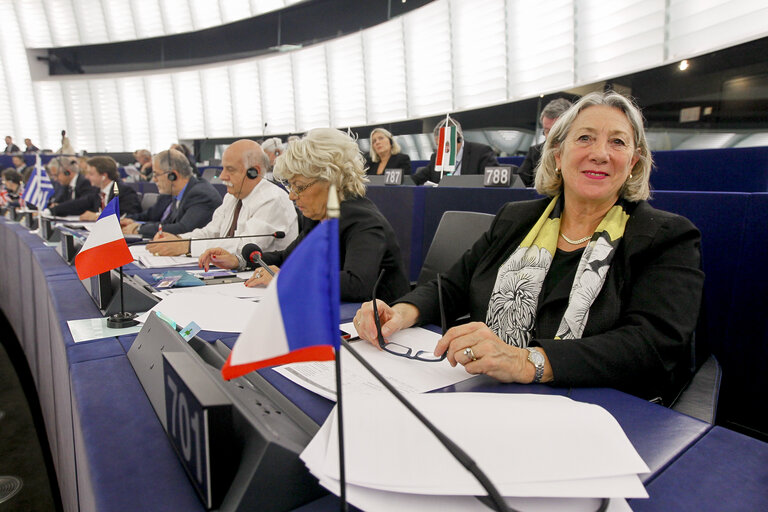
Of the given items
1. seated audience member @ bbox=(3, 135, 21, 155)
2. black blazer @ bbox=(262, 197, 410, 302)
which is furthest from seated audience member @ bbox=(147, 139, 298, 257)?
seated audience member @ bbox=(3, 135, 21, 155)

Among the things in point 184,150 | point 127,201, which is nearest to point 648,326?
point 127,201

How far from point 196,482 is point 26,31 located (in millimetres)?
17519

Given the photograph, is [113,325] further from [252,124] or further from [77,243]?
[252,124]

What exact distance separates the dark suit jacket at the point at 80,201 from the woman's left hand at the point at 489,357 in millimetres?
4692

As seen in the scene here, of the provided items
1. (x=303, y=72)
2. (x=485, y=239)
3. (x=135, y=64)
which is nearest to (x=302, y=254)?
(x=485, y=239)

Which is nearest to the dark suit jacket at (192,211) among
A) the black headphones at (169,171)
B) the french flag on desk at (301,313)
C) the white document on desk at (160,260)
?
the black headphones at (169,171)

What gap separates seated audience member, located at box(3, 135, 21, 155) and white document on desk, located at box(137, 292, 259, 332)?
1473cm

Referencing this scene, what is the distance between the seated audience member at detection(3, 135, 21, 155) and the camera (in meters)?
12.4

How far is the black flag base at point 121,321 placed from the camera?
1.03 m

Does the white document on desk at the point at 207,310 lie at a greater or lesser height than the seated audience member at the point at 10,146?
lesser

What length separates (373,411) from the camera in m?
0.57

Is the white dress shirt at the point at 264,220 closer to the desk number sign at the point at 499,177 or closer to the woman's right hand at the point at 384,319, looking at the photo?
the desk number sign at the point at 499,177

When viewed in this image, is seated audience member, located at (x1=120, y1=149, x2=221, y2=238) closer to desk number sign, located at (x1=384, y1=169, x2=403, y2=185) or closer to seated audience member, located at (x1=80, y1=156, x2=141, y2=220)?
seated audience member, located at (x1=80, y1=156, x2=141, y2=220)

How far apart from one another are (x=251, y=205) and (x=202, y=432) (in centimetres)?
213
